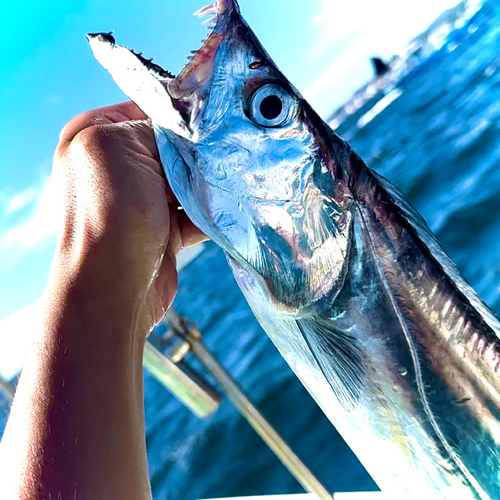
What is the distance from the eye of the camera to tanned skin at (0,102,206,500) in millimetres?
882

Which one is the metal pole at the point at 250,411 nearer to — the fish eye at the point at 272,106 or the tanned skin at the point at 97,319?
the tanned skin at the point at 97,319

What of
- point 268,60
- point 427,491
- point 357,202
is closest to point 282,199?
point 357,202

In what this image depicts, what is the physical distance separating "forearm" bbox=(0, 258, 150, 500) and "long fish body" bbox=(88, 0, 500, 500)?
30 cm

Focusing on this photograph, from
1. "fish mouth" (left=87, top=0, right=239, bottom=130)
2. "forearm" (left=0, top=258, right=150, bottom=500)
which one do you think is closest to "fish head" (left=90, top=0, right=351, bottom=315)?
"fish mouth" (left=87, top=0, right=239, bottom=130)

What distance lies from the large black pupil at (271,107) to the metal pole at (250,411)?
1353mm

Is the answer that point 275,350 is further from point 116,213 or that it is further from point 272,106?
point 272,106

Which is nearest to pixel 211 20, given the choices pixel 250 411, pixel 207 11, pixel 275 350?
pixel 207 11

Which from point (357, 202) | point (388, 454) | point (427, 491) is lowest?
point (427, 491)

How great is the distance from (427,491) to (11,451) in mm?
957

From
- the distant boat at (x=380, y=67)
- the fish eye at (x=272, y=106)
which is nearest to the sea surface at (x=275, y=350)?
the fish eye at (x=272, y=106)

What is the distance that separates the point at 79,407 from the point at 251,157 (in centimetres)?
60

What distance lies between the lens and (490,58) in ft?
52.6

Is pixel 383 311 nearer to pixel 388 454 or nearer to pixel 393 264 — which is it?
pixel 393 264

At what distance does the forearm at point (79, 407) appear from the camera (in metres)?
0.86
